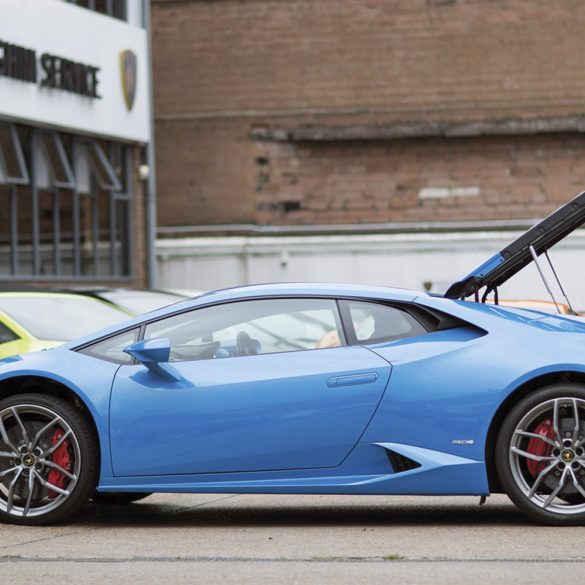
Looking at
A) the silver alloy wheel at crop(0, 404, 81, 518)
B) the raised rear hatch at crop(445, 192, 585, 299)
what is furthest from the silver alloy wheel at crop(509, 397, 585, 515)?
the silver alloy wheel at crop(0, 404, 81, 518)

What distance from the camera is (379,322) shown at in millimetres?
7816

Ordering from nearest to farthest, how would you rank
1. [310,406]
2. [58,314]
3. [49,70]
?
[310,406] → [58,314] → [49,70]

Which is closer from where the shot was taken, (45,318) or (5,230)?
(45,318)

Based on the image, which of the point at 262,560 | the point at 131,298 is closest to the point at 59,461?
the point at 262,560

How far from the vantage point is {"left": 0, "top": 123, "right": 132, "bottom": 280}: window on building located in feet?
83.0

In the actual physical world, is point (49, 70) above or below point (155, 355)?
above

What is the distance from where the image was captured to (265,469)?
7.55 meters

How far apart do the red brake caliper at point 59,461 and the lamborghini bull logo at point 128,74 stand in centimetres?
2082

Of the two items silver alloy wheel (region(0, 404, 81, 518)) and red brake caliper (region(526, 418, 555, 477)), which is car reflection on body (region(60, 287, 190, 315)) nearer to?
silver alloy wheel (region(0, 404, 81, 518))

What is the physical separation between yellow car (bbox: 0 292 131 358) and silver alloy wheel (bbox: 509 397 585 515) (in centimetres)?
433

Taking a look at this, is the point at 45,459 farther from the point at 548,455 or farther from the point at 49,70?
the point at 49,70

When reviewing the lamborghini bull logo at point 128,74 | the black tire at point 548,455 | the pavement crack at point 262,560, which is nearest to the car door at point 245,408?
the black tire at point 548,455

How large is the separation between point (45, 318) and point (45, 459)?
→ 3655 mm

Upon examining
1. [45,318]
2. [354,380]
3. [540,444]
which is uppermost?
[45,318]
